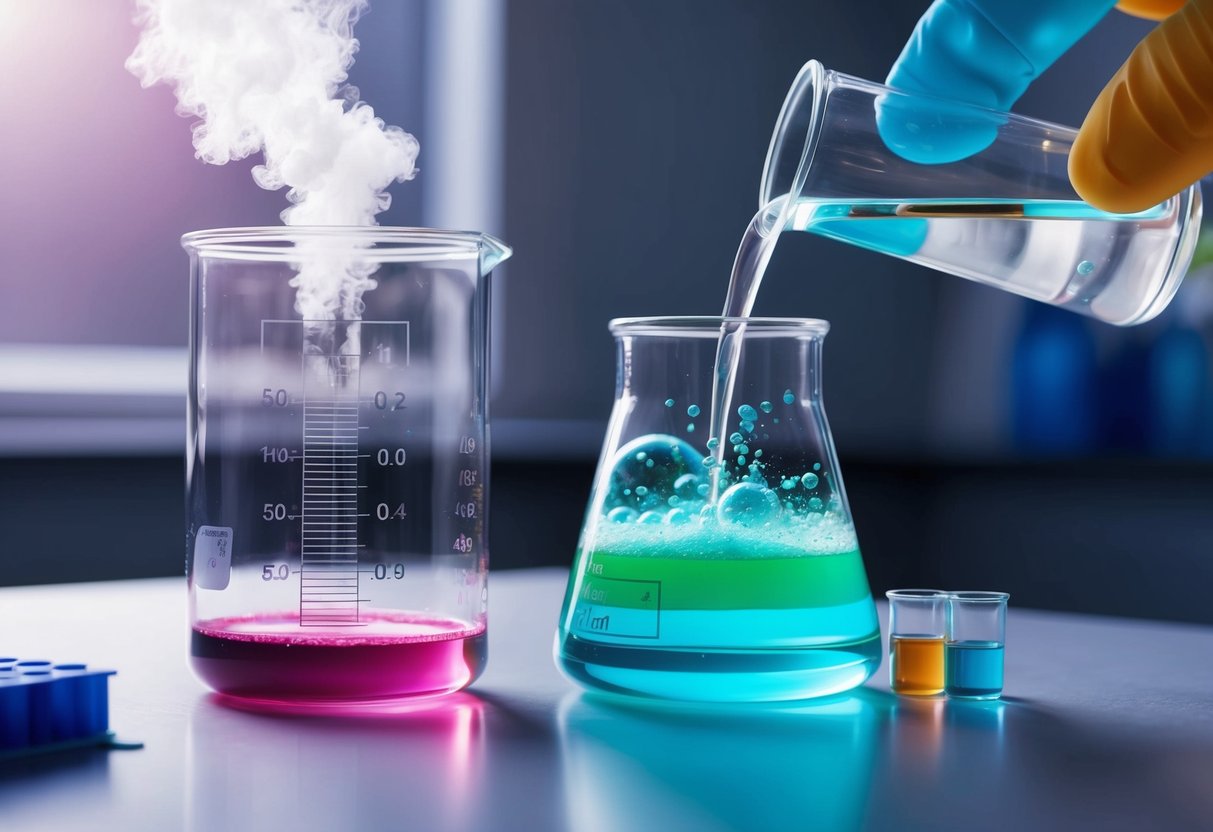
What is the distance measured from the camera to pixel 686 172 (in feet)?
11.3

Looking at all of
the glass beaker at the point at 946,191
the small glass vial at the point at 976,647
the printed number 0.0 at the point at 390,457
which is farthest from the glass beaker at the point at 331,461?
the small glass vial at the point at 976,647

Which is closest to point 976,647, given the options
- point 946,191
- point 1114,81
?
point 946,191

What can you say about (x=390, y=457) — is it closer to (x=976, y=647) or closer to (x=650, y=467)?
(x=650, y=467)

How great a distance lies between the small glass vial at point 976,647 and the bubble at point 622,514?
0.82 feet

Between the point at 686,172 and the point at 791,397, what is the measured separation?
2598mm

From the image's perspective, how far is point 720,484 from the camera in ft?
2.95

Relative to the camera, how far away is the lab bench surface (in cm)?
63

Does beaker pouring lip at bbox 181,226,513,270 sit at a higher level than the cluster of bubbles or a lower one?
higher

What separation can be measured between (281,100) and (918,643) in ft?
2.13

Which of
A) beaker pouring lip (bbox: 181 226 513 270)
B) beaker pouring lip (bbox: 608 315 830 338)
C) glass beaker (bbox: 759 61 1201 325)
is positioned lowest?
beaker pouring lip (bbox: 608 315 830 338)

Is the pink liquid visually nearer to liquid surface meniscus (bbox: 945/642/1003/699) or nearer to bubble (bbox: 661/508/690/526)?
bubble (bbox: 661/508/690/526)

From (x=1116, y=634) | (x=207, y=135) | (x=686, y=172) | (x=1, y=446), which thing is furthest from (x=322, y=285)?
(x=686, y=172)

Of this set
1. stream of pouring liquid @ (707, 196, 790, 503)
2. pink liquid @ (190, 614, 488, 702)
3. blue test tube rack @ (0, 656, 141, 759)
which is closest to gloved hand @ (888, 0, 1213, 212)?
stream of pouring liquid @ (707, 196, 790, 503)

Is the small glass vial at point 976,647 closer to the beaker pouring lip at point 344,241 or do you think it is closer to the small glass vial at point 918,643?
the small glass vial at point 918,643
